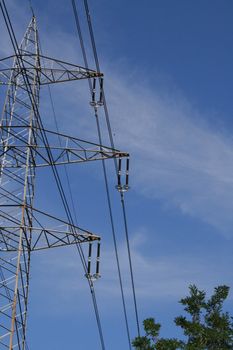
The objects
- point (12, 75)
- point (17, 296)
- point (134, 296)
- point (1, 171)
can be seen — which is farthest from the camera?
point (12, 75)

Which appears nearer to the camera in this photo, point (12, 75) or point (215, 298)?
point (12, 75)

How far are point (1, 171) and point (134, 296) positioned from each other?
19.8 ft

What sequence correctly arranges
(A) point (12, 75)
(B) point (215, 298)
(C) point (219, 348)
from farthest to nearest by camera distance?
(B) point (215, 298) < (C) point (219, 348) < (A) point (12, 75)

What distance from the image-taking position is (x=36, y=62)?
840 inches

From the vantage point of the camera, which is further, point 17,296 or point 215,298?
point 215,298

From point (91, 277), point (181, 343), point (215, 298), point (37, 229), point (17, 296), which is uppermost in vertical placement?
point (215, 298)

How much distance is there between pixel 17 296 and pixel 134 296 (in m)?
3.61

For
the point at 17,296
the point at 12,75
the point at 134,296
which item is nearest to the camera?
the point at 17,296

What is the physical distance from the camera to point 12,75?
20734 millimetres

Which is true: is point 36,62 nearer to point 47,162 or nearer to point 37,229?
point 47,162

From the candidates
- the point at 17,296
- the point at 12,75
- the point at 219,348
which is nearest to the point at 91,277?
the point at 17,296

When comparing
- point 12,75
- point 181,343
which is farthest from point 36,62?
point 181,343

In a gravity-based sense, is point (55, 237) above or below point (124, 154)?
below

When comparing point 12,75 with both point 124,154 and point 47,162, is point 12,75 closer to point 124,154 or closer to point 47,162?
point 47,162
